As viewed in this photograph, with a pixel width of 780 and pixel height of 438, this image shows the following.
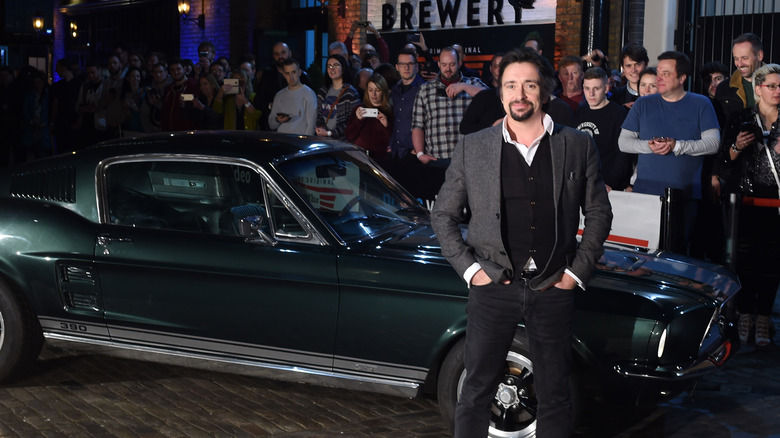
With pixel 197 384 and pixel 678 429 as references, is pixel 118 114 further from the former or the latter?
pixel 678 429

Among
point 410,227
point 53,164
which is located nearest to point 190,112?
point 53,164

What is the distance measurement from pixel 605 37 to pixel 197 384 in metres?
9.43

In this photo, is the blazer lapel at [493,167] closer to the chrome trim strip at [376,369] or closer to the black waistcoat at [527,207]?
the black waistcoat at [527,207]

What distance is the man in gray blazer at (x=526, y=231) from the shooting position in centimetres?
407

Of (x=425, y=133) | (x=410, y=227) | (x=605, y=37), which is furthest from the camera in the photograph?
(x=605, y=37)

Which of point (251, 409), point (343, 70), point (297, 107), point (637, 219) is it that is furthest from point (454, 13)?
point (251, 409)

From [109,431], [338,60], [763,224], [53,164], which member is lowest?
[109,431]

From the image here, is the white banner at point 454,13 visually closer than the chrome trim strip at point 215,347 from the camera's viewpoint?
No

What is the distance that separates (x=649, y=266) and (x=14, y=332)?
371cm

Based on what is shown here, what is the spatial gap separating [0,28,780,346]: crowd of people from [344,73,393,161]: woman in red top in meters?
0.01

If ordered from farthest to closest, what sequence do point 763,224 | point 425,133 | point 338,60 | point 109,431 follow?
1. point 338,60
2. point 425,133
3. point 763,224
4. point 109,431

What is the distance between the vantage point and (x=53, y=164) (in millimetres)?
6055

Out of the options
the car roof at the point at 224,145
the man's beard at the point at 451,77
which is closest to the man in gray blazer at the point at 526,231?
the car roof at the point at 224,145

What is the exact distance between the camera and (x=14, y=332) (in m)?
5.86
